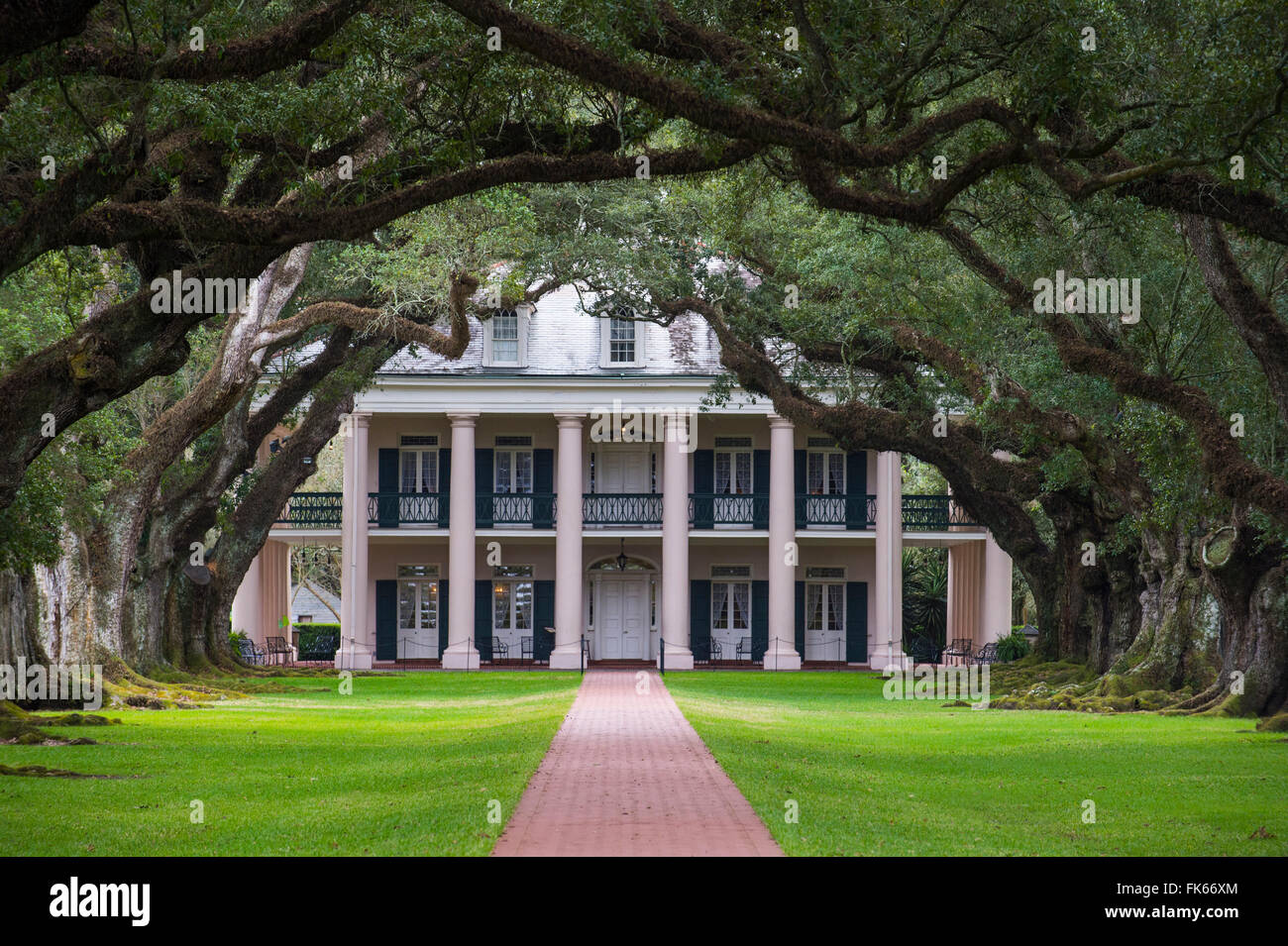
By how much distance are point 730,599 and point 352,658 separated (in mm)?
9436

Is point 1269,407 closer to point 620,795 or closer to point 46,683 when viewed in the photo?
point 620,795

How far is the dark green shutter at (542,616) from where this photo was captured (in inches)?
1398

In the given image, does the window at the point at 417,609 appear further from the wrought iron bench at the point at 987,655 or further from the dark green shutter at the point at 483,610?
the wrought iron bench at the point at 987,655

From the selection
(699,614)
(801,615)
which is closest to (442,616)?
(699,614)

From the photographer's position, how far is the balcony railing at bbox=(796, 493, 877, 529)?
1395 inches

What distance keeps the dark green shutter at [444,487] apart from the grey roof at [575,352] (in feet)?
8.11

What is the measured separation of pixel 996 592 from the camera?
114ft

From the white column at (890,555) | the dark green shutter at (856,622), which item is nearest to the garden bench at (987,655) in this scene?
the white column at (890,555)

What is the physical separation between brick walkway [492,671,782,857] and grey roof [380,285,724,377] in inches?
663

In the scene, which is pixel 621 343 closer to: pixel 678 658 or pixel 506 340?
pixel 506 340

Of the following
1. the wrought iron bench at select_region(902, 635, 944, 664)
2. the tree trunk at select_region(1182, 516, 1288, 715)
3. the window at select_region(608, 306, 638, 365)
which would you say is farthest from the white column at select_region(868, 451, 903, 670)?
the tree trunk at select_region(1182, 516, 1288, 715)

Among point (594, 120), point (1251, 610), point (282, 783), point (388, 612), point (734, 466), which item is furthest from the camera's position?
point (734, 466)

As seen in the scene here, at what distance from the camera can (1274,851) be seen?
9.16 metres

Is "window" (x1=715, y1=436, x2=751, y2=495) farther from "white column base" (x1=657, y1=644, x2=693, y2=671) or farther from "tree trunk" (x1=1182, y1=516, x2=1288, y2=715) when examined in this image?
"tree trunk" (x1=1182, y1=516, x2=1288, y2=715)
